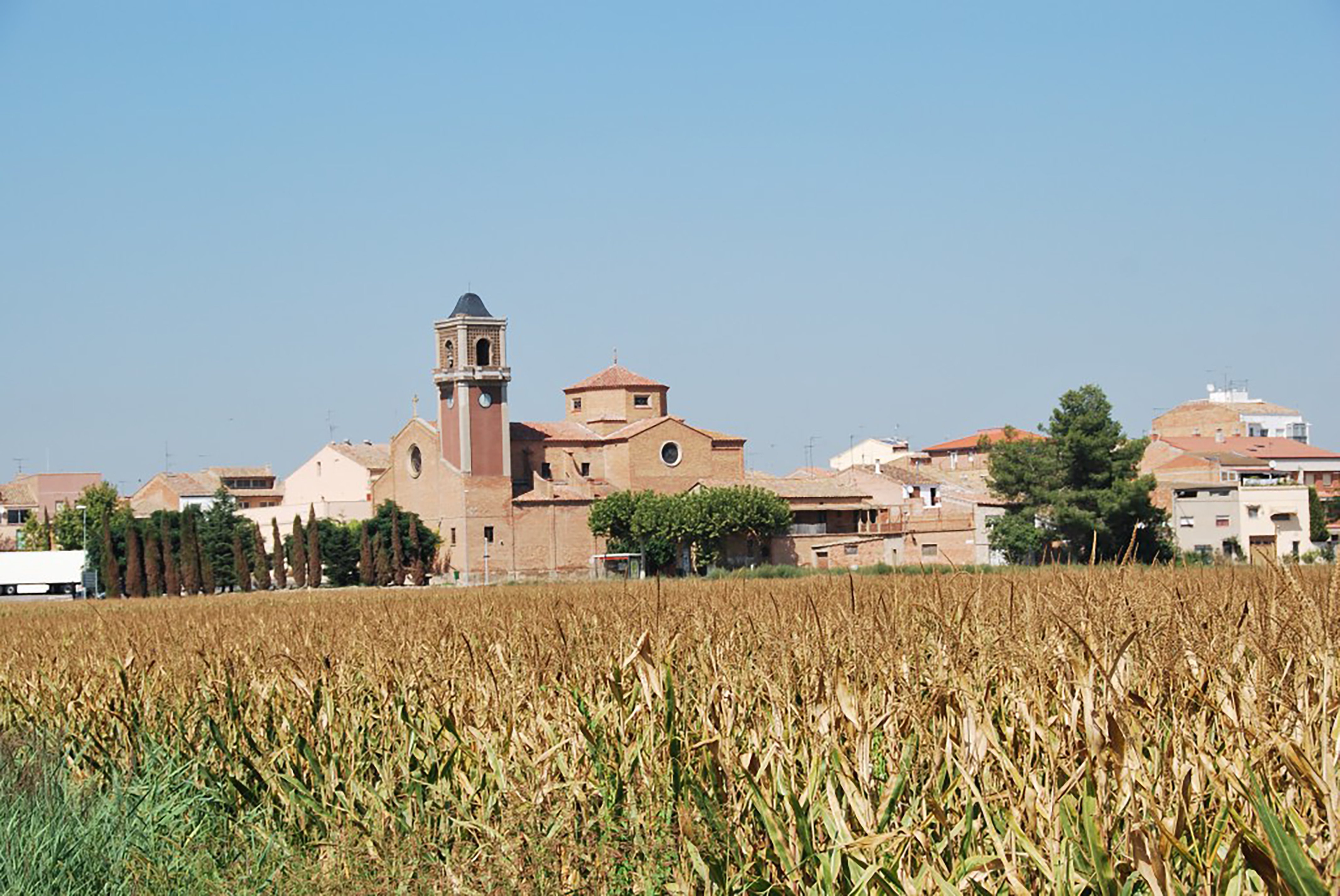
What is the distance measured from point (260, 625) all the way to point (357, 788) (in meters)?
7.09

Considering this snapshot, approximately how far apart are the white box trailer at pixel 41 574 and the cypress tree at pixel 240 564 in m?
6.93

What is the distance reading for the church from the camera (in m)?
67.6

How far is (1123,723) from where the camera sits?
4.79 metres

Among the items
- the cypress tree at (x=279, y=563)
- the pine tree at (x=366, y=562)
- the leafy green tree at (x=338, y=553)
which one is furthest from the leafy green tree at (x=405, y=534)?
the cypress tree at (x=279, y=563)

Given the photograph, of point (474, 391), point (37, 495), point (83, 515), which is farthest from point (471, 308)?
point (37, 495)

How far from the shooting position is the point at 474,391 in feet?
228

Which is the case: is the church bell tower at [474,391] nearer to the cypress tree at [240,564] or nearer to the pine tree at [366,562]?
the pine tree at [366,562]

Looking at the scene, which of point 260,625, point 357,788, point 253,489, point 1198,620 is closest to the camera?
point 1198,620

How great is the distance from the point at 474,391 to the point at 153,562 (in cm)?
1517

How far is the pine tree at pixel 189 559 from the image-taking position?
65.0 meters

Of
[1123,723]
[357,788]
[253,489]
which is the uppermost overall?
[253,489]

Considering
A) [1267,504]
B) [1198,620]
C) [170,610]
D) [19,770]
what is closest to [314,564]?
[1267,504]

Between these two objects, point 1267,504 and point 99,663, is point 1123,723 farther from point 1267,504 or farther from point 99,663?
point 1267,504

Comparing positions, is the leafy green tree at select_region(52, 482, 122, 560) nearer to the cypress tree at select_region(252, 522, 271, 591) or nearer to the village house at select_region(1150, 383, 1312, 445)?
the cypress tree at select_region(252, 522, 271, 591)
